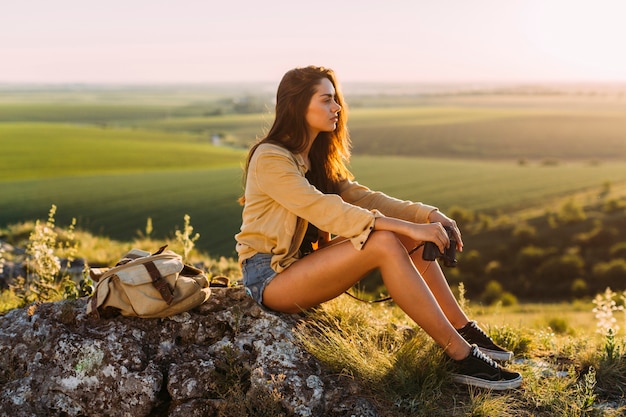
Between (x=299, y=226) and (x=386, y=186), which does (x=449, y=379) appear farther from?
(x=386, y=186)

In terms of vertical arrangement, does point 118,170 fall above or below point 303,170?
below

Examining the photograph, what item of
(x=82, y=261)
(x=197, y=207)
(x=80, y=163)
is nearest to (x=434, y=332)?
(x=82, y=261)

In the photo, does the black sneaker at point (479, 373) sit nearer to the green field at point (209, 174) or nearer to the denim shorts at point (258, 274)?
the denim shorts at point (258, 274)

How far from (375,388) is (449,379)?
511 millimetres

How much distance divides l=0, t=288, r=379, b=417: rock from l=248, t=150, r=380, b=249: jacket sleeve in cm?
75

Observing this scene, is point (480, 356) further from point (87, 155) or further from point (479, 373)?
point (87, 155)

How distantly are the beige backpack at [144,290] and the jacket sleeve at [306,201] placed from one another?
785mm

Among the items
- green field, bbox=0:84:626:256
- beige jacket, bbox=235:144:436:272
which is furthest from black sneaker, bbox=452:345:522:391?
green field, bbox=0:84:626:256

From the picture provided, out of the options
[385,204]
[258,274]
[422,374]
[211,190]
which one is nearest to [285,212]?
[258,274]

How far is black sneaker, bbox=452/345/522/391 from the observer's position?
13.3ft

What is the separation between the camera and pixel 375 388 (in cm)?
394

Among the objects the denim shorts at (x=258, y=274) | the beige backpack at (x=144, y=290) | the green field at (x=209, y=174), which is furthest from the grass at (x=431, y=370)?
the green field at (x=209, y=174)

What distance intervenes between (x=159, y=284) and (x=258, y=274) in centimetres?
67

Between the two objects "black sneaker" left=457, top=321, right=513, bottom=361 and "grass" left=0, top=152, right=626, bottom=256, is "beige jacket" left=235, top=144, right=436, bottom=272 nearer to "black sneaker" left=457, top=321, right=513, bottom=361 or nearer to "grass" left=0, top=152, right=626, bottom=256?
"black sneaker" left=457, top=321, right=513, bottom=361
